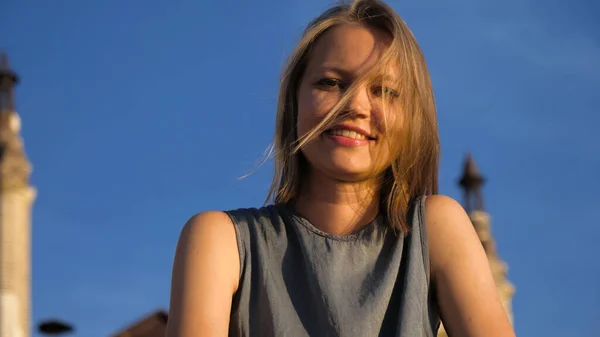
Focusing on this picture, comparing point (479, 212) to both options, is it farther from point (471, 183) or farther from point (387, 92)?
point (387, 92)

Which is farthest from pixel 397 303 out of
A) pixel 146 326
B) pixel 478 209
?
pixel 478 209

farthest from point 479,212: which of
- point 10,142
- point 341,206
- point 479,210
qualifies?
point 341,206

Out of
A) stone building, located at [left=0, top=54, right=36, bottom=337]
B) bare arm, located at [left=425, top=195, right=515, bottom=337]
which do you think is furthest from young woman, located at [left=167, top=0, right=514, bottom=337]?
stone building, located at [left=0, top=54, right=36, bottom=337]

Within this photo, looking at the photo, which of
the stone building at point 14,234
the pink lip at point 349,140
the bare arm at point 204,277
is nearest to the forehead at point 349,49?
the pink lip at point 349,140

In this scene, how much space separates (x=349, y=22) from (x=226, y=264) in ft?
2.47

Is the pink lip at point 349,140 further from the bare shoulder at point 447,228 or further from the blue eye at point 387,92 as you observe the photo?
the bare shoulder at point 447,228

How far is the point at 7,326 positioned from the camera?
4600cm

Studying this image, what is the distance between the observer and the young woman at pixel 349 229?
2.80 m

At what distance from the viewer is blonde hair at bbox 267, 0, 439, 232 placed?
298cm

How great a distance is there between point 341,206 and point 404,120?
0.29 meters

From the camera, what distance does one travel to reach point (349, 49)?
9.85ft

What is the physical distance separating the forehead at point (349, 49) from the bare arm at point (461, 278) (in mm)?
430

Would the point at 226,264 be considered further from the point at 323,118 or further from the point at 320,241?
the point at 323,118

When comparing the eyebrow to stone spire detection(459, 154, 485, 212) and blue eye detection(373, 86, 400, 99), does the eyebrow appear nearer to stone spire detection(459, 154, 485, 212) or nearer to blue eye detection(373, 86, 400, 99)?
blue eye detection(373, 86, 400, 99)
